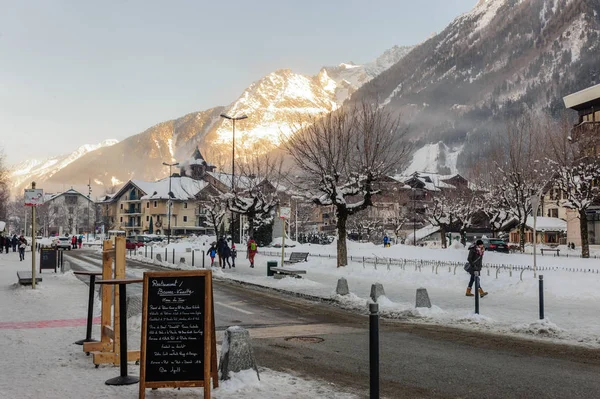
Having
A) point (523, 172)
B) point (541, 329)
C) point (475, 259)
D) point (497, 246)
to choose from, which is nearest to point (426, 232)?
point (497, 246)

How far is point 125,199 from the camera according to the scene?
113 meters

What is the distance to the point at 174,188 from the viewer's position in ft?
352

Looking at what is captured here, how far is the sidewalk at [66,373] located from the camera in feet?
20.6

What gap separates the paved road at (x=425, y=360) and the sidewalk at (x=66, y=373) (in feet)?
2.66

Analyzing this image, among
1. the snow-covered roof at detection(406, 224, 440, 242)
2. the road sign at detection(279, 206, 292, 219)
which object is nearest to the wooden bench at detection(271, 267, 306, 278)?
the road sign at detection(279, 206, 292, 219)

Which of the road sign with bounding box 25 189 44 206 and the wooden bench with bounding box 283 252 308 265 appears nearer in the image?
the road sign with bounding box 25 189 44 206

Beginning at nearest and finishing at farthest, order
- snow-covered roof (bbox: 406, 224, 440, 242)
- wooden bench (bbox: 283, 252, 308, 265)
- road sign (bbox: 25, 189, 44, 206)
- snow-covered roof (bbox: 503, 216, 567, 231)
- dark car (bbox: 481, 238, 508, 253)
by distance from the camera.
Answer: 1. road sign (bbox: 25, 189, 44, 206)
2. wooden bench (bbox: 283, 252, 308, 265)
3. dark car (bbox: 481, 238, 508, 253)
4. snow-covered roof (bbox: 503, 216, 567, 231)
5. snow-covered roof (bbox: 406, 224, 440, 242)

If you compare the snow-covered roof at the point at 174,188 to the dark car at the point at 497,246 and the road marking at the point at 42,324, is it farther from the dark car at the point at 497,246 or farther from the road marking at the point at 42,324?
the road marking at the point at 42,324

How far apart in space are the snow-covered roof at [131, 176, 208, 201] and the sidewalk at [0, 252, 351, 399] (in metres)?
92.7

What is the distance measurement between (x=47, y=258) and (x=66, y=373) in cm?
2132

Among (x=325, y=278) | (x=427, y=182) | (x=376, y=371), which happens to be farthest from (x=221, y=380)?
(x=427, y=182)

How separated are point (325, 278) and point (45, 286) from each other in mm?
11452

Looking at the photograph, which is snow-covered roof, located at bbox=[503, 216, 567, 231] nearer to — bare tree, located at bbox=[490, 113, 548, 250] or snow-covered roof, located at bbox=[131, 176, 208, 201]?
bare tree, located at bbox=[490, 113, 548, 250]

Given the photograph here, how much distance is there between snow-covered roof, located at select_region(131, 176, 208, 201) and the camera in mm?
104887
